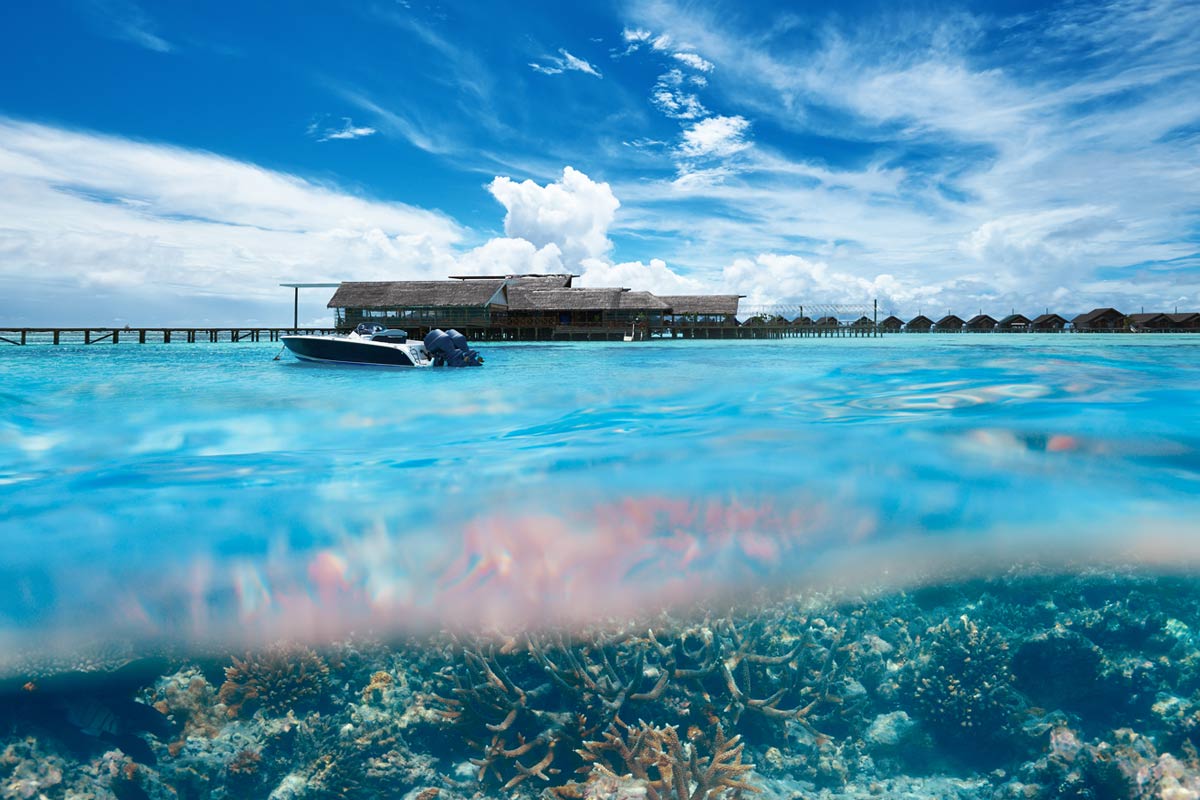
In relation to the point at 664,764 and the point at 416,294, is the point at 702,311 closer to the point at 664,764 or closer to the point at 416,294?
the point at 416,294

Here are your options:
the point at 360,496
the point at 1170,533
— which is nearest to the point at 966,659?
the point at 1170,533

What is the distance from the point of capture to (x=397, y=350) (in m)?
27.0

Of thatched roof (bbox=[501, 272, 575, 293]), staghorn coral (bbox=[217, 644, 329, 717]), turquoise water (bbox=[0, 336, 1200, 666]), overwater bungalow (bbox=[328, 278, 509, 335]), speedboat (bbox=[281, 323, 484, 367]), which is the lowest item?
staghorn coral (bbox=[217, 644, 329, 717])

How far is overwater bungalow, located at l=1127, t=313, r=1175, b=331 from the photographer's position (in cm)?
10288

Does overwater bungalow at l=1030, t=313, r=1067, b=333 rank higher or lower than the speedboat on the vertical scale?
higher

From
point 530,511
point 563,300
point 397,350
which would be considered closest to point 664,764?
point 530,511

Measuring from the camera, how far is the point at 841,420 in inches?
399

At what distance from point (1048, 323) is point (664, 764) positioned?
4985 inches

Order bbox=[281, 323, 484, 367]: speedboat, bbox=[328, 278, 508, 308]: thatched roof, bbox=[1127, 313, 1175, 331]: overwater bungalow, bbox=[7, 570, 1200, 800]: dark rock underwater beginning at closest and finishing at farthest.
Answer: bbox=[7, 570, 1200, 800]: dark rock underwater, bbox=[281, 323, 484, 367]: speedboat, bbox=[328, 278, 508, 308]: thatched roof, bbox=[1127, 313, 1175, 331]: overwater bungalow

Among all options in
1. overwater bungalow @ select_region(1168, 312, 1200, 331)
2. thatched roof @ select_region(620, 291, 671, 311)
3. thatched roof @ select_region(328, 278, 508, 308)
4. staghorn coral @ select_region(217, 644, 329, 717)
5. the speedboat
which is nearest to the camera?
staghorn coral @ select_region(217, 644, 329, 717)

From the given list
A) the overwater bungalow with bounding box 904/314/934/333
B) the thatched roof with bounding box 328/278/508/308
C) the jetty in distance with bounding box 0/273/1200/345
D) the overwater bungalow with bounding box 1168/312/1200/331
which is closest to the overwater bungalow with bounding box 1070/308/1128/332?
the overwater bungalow with bounding box 1168/312/1200/331

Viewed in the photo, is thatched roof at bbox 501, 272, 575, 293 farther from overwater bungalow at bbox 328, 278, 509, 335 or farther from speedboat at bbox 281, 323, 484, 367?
speedboat at bbox 281, 323, 484, 367

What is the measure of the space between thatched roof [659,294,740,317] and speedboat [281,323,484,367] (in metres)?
38.2

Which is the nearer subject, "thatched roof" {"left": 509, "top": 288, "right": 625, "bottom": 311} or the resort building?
"thatched roof" {"left": 509, "top": 288, "right": 625, "bottom": 311}
